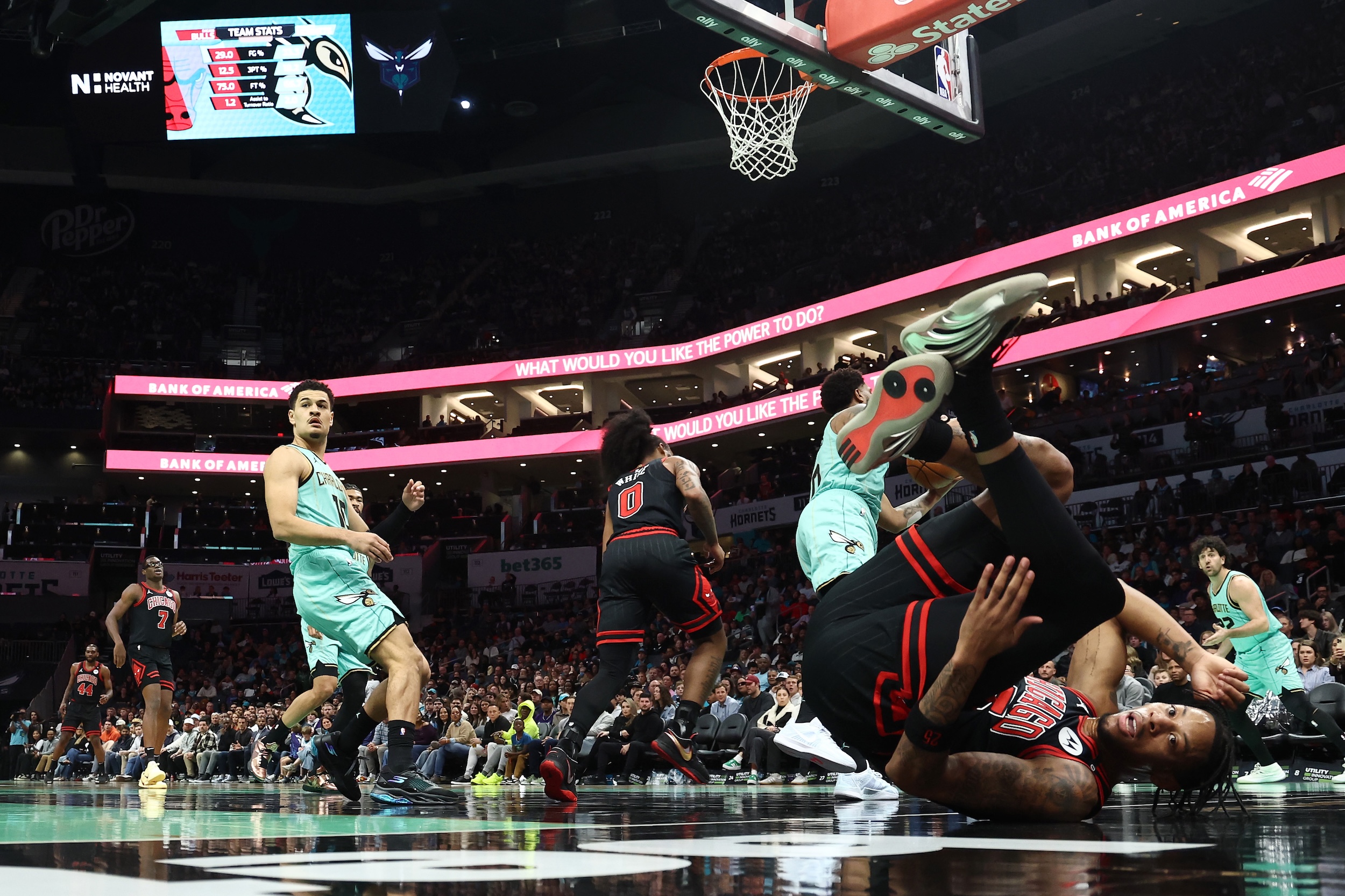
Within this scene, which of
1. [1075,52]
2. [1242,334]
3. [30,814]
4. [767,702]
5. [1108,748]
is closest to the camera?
[1108,748]

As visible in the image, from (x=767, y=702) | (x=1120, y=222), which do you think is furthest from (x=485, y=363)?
(x=767, y=702)

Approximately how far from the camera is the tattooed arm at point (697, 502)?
193 inches

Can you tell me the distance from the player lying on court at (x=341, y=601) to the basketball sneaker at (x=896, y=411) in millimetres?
2421

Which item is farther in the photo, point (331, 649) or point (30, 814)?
point (331, 649)

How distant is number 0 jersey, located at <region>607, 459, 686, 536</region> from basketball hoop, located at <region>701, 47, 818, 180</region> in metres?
6.62

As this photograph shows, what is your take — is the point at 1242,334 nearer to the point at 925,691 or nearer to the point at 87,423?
the point at 925,691

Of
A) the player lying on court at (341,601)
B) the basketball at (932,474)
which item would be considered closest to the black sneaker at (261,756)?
the player lying on court at (341,601)

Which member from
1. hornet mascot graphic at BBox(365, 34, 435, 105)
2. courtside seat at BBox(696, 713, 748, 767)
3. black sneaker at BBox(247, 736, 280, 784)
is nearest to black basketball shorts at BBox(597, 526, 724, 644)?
courtside seat at BBox(696, 713, 748, 767)

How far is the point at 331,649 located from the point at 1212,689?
486cm

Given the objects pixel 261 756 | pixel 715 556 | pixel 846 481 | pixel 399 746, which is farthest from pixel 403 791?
pixel 261 756

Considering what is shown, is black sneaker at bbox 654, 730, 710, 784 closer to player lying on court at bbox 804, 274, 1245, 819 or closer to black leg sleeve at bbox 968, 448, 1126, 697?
player lying on court at bbox 804, 274, 1245, 819

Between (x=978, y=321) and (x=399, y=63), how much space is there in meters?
28.8

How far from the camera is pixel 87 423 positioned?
32.1 meters

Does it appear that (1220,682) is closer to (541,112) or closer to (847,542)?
(847,542)
